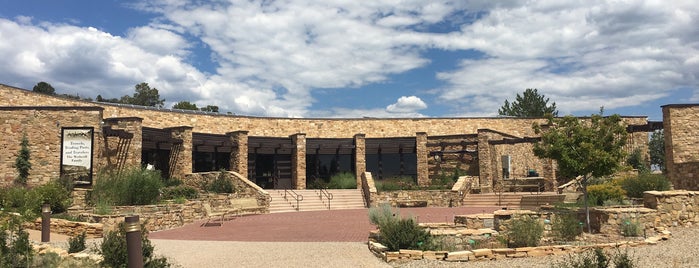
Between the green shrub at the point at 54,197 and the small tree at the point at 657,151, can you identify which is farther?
the small tree at the point at 657,151

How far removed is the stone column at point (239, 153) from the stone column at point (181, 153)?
9.53 feet

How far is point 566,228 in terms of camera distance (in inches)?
512

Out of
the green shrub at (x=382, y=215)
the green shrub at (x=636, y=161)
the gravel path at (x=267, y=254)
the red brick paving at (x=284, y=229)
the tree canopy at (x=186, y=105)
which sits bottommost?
the red brick paving at (x=284, y=229)

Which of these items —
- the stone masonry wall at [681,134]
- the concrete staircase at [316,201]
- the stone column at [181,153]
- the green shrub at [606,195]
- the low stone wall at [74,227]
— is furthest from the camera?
the stone column at [181,153]

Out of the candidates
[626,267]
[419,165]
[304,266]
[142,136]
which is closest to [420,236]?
[304,266]

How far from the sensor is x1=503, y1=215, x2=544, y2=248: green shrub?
37.2 ft

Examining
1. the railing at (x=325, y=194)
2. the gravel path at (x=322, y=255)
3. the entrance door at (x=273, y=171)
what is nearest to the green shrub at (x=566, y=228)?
the gravel path at (x=322, y=255)

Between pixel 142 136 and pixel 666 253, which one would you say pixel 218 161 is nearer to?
pixel 142 136

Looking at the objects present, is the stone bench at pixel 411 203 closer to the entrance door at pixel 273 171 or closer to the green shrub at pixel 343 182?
the green shrub at pixel 343 182

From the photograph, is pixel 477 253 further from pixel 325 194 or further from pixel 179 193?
pixel 325 194

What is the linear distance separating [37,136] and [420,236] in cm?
1698

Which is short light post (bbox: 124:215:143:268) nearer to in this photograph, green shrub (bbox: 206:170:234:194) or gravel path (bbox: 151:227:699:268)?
gravel path (bbox: 151:227:699:268)

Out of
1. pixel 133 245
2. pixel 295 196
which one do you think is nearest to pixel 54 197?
pixel 295 196

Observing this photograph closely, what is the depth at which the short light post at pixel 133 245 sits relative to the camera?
14.5ft
